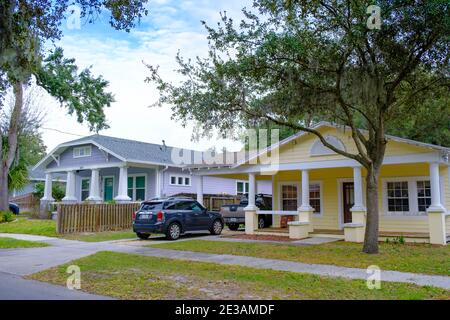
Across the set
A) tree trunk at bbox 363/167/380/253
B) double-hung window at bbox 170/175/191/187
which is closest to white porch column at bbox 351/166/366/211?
tree trunk at bbox 363/167/380/253

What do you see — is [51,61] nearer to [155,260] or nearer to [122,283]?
[155,260]

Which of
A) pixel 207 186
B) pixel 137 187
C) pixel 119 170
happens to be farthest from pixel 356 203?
pixel 119 170

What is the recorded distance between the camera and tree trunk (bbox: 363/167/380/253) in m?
12.2

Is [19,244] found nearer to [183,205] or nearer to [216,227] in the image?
[183,205]

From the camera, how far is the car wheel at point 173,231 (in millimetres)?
16344

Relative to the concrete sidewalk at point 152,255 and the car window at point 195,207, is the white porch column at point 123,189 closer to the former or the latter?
the car window at point 195,207

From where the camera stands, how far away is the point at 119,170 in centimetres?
2742

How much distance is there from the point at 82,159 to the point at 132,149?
383 centimetres

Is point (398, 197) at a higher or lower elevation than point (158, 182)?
lower

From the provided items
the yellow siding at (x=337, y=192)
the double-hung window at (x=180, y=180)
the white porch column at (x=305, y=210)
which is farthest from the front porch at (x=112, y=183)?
the white porch column at (x=305, y=210)

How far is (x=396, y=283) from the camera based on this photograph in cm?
802

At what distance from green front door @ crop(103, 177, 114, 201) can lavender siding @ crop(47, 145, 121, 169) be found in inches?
83.8

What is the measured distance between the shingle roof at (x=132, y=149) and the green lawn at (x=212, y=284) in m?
15.3
